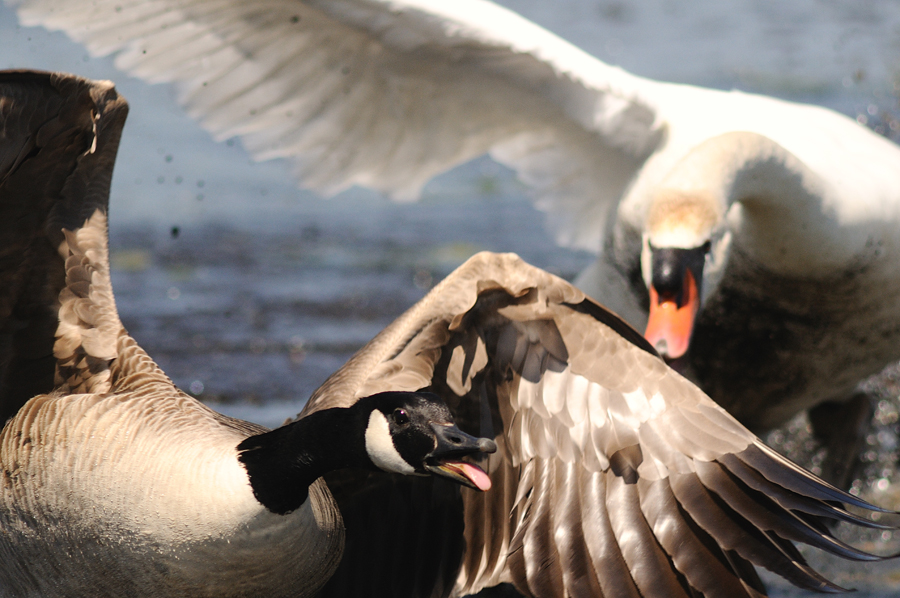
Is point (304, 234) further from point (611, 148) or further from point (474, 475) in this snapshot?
point (474, 475)

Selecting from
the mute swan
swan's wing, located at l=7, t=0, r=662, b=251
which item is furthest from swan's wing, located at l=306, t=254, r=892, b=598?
swan's wing, located at l=7, t=0, r=662, b=251

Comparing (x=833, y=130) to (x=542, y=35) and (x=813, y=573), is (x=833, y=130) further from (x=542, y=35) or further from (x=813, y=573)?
(x=813, y=573)

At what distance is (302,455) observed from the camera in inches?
108

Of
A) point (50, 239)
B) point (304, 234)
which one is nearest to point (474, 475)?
point (50, 239)

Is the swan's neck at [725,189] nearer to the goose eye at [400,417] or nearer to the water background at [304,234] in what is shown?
the water background at [304,234]

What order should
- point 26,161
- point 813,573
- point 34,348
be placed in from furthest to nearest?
point 34,348 → point 26,161 → point 813,573

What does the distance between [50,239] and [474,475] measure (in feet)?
Result: 5.08

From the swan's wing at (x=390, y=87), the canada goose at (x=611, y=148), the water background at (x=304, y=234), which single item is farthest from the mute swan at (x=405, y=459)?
the water background at (x=304, y=234)

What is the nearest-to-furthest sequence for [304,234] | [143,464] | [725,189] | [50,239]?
[143,464], [50,239], [725,189], [304,234]

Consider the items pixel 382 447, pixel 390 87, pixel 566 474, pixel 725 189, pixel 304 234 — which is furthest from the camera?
pixel 304 234

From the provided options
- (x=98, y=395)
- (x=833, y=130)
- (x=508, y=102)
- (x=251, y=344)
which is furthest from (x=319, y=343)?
(x=98, y=395)

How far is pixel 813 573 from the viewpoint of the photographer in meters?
2.56

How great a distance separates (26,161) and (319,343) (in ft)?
13.4

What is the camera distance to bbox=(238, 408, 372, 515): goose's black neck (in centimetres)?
272
